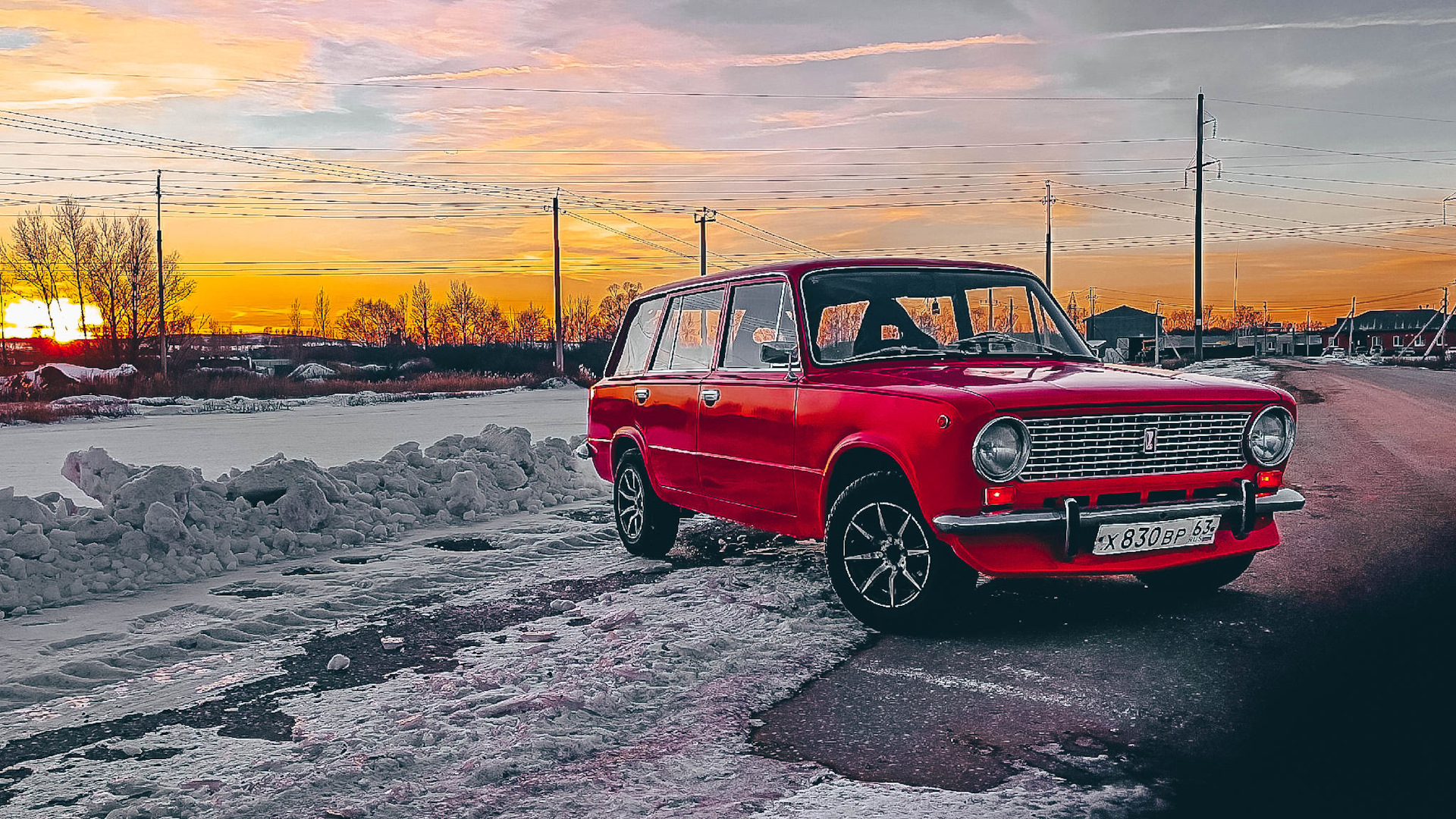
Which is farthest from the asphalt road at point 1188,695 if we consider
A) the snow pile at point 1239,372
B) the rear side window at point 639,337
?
the snow pile at point 1239,372

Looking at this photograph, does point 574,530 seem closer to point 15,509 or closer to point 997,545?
point 15,509

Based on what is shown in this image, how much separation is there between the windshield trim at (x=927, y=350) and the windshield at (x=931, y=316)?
11mm

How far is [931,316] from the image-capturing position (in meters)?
6.07

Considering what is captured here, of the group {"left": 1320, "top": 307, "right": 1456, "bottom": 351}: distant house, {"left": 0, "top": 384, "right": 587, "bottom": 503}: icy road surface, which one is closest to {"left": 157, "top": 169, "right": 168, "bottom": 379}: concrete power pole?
{"left": 0, "top": 384, "right": 587, "bottom": 503}: icy road surface

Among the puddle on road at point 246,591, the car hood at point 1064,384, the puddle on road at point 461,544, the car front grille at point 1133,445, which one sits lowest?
the puddle on road at point 246,591

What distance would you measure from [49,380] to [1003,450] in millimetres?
47589

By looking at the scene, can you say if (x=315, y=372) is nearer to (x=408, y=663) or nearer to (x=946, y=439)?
(x=408, y=663)

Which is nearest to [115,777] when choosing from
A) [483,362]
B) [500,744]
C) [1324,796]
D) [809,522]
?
[500,744]

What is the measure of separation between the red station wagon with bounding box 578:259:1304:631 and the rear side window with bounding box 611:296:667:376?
1.82 feet

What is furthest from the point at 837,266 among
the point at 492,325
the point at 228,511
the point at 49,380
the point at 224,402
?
the point at 492,325

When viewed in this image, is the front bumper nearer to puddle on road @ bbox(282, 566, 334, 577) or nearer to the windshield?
the windshield

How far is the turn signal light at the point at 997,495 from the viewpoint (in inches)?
179

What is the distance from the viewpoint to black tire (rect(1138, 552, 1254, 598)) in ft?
18.3

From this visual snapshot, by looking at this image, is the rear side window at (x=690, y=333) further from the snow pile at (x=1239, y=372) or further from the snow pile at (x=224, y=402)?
the snow pile at (x=224, y=402)
